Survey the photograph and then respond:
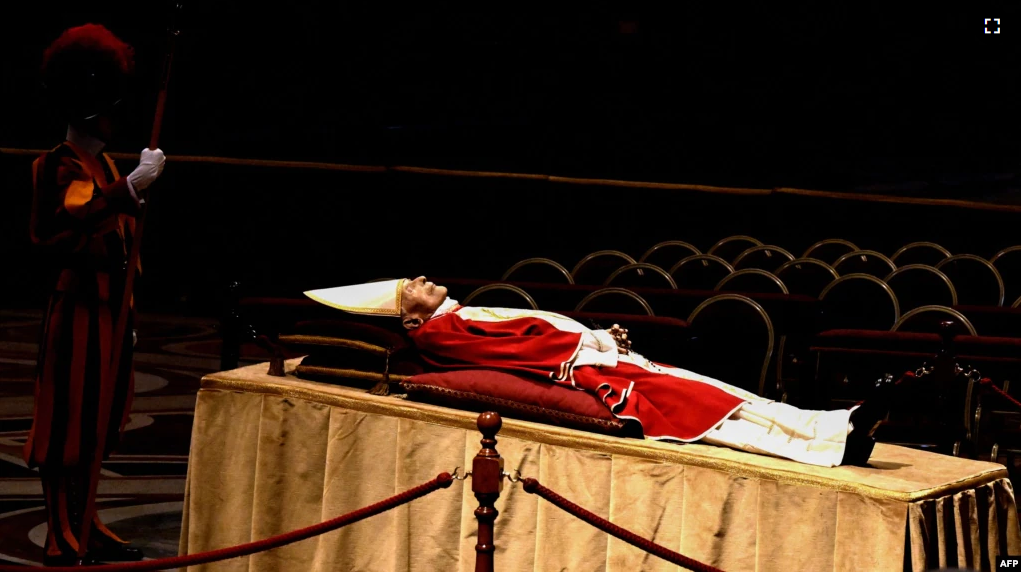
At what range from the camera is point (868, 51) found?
400 inches

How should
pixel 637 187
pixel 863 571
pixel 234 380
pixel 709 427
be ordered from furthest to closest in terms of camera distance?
1. pixel 637 187
2. pixel 234 380
3. pixel 709 427
4. pixel 863 571

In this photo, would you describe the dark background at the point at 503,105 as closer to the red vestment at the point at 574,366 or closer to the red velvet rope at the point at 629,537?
the red vestment at the point at 574,366

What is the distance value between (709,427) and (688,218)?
5989mm

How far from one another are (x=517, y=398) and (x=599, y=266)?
3.79m

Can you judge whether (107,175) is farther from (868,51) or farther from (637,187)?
(868,51)

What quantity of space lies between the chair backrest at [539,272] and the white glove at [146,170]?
3060 mm

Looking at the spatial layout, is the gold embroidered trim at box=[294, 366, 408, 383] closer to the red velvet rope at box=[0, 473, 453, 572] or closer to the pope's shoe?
the red velvet rope at box=[0, 473, 453, 572]

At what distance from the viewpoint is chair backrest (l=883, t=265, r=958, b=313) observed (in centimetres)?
618

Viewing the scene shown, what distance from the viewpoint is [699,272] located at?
22.4ft

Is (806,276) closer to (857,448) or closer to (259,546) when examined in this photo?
(857,448)

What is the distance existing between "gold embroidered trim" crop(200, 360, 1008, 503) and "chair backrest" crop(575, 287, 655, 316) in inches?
74.1

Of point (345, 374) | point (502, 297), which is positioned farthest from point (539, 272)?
point (345, 374)

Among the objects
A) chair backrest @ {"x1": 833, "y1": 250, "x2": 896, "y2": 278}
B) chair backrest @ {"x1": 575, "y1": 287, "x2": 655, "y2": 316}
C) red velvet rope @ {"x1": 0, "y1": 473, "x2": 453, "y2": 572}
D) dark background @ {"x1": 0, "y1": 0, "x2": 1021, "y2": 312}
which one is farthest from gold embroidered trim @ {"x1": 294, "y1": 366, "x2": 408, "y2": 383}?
dark background @ {"x1": 0, "y1": 0, "x2": 1021, "y2": 312}

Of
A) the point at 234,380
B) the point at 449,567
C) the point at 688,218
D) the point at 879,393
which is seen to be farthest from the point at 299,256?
the point at 879,393
